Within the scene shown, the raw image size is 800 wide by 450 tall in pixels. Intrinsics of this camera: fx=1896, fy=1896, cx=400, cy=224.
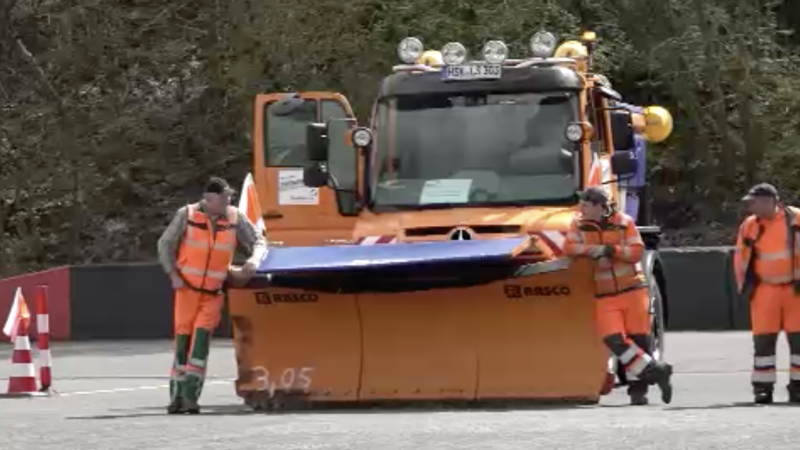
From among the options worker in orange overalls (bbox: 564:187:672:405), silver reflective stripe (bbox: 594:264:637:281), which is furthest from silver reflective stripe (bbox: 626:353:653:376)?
silver reflective stripe (bbox: 594:264:637:281)

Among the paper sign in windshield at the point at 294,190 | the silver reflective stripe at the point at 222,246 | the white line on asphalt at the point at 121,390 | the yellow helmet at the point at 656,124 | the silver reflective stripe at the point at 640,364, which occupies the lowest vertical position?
the white line on asphalt at the point at 121,390

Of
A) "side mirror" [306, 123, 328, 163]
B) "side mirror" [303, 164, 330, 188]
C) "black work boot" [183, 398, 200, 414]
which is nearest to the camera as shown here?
"black work boot" [183, 398, 200, 414]

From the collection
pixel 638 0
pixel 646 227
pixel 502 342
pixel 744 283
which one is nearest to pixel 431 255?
pixel 502 342

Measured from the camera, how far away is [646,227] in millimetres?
17266

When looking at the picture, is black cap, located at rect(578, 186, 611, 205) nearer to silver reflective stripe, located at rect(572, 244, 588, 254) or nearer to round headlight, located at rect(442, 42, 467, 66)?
silver reflective stripe, located at rect(572, 244, 588, 254)

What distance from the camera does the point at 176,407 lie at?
45.0 ft

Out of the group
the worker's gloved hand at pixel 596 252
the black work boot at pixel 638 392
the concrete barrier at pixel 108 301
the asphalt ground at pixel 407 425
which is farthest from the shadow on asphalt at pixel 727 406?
the concrete barrier at pixel 108 301

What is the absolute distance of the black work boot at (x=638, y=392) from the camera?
13.9m

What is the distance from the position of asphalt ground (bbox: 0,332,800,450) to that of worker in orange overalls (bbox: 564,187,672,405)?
275 millimetres

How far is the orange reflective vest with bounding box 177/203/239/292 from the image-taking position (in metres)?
13.8

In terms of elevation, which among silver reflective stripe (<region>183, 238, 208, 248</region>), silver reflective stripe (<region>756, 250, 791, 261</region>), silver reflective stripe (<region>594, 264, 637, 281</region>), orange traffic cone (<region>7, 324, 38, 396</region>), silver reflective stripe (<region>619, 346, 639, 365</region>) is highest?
silver reflective stripe (<region>183, 238, 208, 248</region>)

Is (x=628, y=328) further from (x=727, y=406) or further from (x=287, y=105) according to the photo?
(x=287, y=105)

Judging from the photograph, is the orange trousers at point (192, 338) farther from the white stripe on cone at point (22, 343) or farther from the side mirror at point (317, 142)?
the white stripe on cone at point (22, 343)

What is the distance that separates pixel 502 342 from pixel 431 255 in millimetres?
1039
